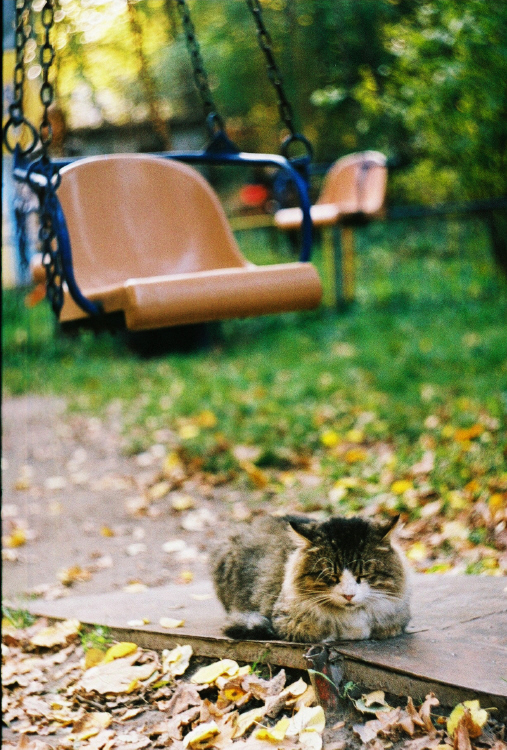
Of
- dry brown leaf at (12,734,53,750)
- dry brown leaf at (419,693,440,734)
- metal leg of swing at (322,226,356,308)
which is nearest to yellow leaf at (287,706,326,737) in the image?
dry brown leaf at (419,693,440,734)

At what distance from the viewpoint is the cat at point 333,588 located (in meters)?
1.83

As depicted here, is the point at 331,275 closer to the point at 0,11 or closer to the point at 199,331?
the point at 199,331

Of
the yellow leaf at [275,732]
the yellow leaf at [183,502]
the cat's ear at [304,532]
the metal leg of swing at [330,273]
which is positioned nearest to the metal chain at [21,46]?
the cat's ear at [304,532]

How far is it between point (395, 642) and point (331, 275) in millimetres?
6013

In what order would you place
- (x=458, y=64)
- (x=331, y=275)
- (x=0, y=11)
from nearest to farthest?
(x=0, y=11) < (x=458, y=64) < (x=331, y=275)

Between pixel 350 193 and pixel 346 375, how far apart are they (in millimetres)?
2344

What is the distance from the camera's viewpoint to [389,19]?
463cm

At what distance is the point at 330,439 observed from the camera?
4.21 m

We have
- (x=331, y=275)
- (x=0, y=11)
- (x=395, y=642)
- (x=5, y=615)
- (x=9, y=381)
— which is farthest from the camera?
(x=331, y=275)

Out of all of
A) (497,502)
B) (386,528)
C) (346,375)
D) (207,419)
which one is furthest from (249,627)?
(346,375)

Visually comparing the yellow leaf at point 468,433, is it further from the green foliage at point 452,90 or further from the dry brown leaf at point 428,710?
the dry brown leaf at point 428,710

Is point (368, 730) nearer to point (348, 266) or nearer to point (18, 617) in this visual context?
point (18, 617)

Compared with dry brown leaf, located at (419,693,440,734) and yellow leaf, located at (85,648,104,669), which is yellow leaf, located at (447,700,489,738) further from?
yellow leaf, located at (85,648,104,669)

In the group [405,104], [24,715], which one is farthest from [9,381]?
[24,715]
